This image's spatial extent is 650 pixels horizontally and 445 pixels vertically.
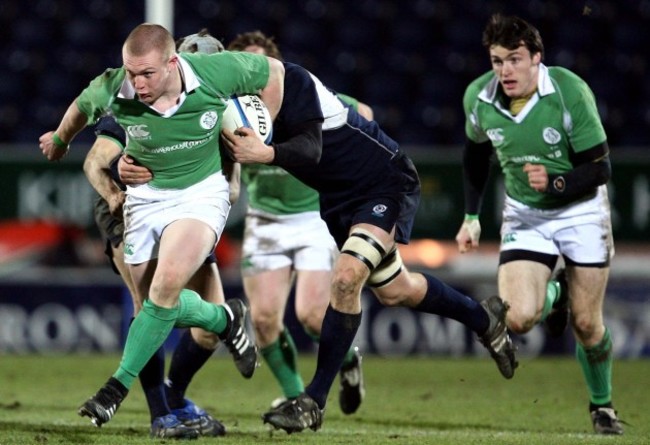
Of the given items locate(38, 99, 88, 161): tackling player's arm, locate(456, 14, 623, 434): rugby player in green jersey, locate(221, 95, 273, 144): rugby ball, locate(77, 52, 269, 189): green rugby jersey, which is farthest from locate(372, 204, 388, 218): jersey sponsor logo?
locate(38, 99, 88, 161): tackling player's arm

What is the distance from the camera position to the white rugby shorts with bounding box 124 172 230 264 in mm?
5895

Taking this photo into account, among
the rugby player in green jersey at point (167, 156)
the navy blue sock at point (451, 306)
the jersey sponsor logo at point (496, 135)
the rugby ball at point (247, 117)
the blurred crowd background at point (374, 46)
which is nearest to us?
the rugby player in green jersey at point (167, 156)

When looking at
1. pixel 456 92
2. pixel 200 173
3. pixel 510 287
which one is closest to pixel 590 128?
pixel 510 287

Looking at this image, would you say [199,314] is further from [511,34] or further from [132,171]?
[511,34]

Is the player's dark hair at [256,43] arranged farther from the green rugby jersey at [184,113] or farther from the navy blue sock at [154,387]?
the navy blue sock at [154,387]

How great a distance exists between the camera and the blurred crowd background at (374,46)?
15195mm

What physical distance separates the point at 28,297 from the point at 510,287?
6.71 metres

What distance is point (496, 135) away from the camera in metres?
6.98

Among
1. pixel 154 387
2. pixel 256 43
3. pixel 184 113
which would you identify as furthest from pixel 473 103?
pixel 154 387

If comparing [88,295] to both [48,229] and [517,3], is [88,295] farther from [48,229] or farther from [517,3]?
[517,3]

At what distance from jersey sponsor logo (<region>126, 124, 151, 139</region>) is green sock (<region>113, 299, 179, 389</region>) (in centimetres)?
76

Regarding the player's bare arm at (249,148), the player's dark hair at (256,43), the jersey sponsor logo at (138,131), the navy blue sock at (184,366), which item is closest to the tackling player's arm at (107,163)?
the jersey sponsor logo at (138,131)

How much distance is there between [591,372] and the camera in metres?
6.96

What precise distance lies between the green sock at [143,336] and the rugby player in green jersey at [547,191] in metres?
2.09
